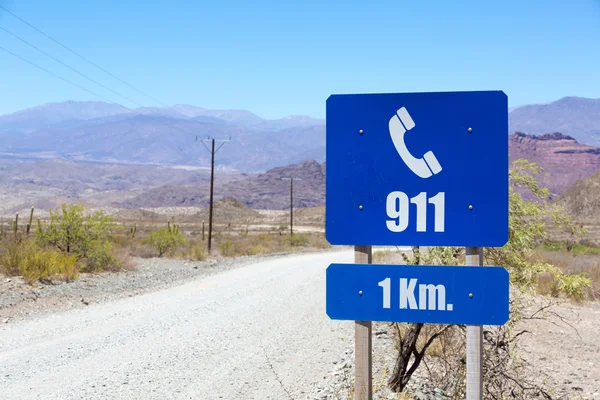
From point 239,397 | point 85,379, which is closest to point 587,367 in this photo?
point 239,397

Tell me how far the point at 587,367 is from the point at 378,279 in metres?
8.49

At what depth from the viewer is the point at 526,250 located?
6719 mm

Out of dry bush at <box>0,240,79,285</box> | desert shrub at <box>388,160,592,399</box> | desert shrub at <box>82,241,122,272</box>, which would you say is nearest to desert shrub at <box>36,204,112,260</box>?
desert shrub at <box>82,241,122,272</box>

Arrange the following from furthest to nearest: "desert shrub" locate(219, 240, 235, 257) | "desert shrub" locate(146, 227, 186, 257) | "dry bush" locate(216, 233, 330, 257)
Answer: "dry bush" locate(216, 233, 330, 257)
"desert shrub" locate(219, 240, 235, 257)
"desert shrub" locate(146, 227, 186, 257)

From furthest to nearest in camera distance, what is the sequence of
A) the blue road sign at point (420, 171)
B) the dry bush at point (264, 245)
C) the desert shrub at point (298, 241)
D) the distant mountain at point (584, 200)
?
1. the distant mountain at point (584, 200)
2. the desert shrub at point (298, 241)
3. the dry bush at point (264, 245)
4. the blue road sign at point (420, 171)

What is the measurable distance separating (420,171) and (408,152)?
13 centimetres

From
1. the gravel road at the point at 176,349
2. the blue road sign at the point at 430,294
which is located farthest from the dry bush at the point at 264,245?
the blue road sign at the point at 430,294

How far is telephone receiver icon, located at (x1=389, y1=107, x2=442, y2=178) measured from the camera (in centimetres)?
383

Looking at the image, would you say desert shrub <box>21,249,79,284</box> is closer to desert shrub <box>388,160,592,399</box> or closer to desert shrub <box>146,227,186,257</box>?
desert shrub <box>388,160,592,399</box>

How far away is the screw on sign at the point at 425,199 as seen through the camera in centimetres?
379

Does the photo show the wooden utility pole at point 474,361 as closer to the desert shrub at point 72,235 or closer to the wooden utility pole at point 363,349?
the wooden utility pole at point 363,349

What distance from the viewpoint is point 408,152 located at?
385 cm

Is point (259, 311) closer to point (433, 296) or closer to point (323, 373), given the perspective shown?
point (323, 373)

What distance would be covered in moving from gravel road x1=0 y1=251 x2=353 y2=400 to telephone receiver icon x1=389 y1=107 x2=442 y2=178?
335 centimetres
